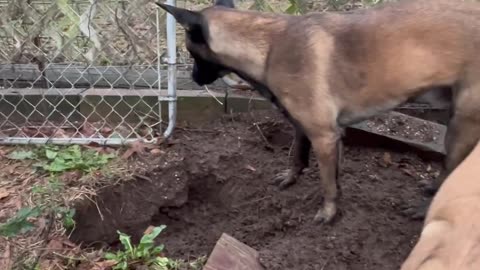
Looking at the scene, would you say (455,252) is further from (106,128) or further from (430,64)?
(106,128)

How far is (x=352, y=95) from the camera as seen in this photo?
12.4 ft

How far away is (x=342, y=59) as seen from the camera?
12.3 feet

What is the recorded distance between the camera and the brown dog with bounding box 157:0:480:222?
11.7 ft

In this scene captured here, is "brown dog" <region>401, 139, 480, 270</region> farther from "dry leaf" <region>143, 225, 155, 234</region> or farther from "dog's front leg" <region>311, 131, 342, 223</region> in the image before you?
"dry leaf" <region>143, 225, 155, 234</region>

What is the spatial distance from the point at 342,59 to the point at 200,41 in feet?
2.25

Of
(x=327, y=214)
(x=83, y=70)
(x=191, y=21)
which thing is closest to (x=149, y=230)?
(x=327, y=214)

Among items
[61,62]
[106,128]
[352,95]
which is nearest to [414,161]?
[352,95]

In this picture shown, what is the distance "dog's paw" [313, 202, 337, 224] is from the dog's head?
0.83 meters

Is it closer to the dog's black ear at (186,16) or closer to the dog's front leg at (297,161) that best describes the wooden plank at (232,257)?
the dog's front leg at (297,161)

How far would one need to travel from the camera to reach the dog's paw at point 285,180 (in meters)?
4.19

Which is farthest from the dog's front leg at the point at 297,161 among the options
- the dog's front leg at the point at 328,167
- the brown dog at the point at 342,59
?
the dog's front leg at the point at 328,167

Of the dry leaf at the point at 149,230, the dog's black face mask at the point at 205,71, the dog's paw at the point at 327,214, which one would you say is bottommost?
the dry leaf at the point at 149,230

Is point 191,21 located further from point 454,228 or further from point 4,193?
point 454,228

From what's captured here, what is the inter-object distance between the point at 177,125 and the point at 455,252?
9.18 feet
